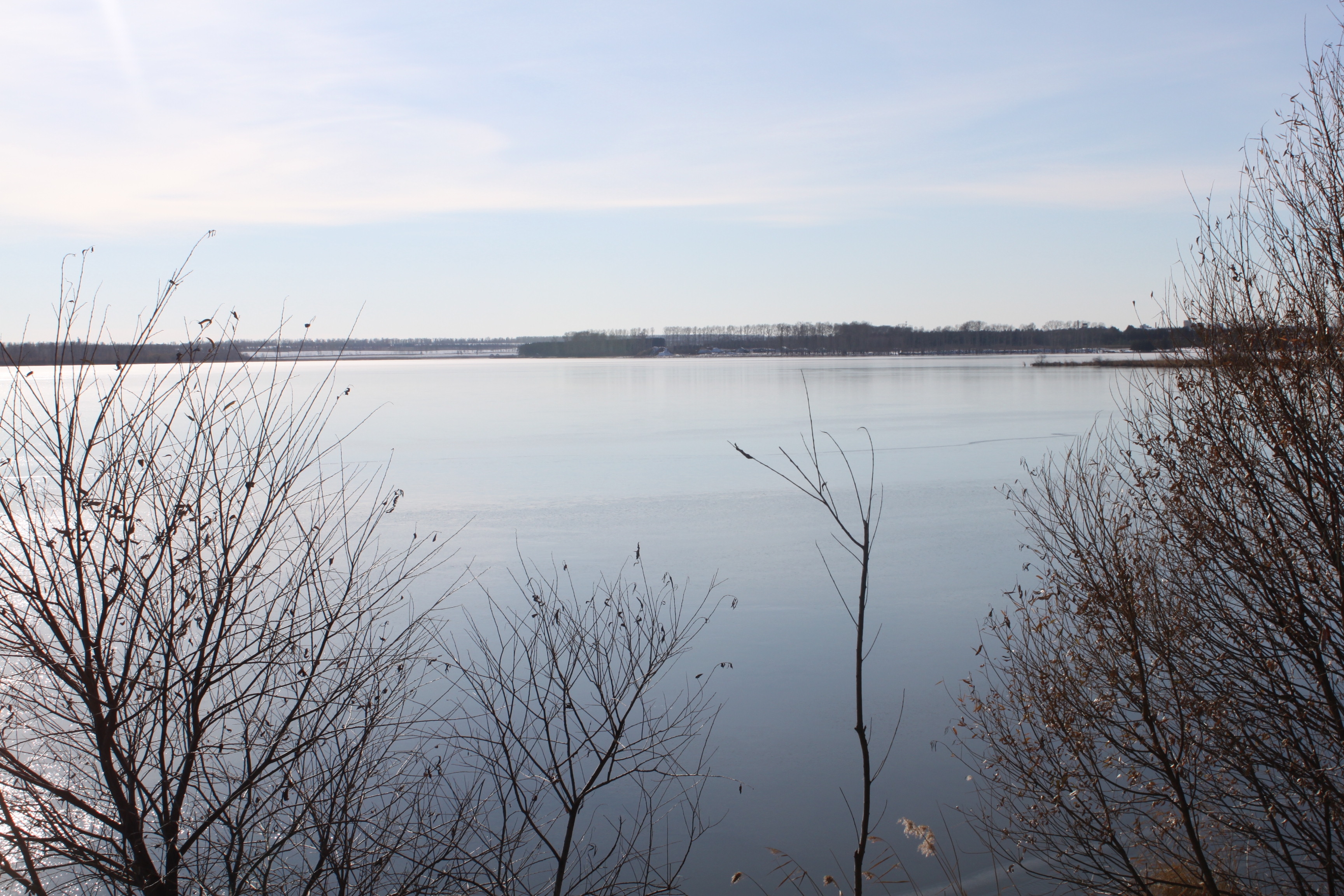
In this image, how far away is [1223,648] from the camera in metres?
7.24

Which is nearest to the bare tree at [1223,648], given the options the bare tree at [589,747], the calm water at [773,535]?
the calm water at [773,535]

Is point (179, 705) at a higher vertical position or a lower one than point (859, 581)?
higher

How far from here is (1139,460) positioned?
1591 cm

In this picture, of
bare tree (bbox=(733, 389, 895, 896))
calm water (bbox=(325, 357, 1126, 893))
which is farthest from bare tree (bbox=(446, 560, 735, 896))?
bare tree (bbox=(733, 389, 895, 896))

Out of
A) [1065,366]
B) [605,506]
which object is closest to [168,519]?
[605,506]

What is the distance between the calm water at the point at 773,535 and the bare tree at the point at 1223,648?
1084 millimetres

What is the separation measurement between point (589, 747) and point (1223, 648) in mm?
5368

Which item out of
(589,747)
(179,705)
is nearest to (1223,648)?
(589,747)

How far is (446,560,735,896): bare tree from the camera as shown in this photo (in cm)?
612

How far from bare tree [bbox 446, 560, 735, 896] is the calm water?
1.18 ft

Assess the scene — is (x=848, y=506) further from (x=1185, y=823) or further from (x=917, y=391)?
(x=917, y=391)

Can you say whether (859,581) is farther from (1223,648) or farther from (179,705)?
(179,705)

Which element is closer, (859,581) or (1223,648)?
(1223,648)

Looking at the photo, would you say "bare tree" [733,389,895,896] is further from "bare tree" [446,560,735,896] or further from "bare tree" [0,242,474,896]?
"bare tree" [0,242,474,896]
